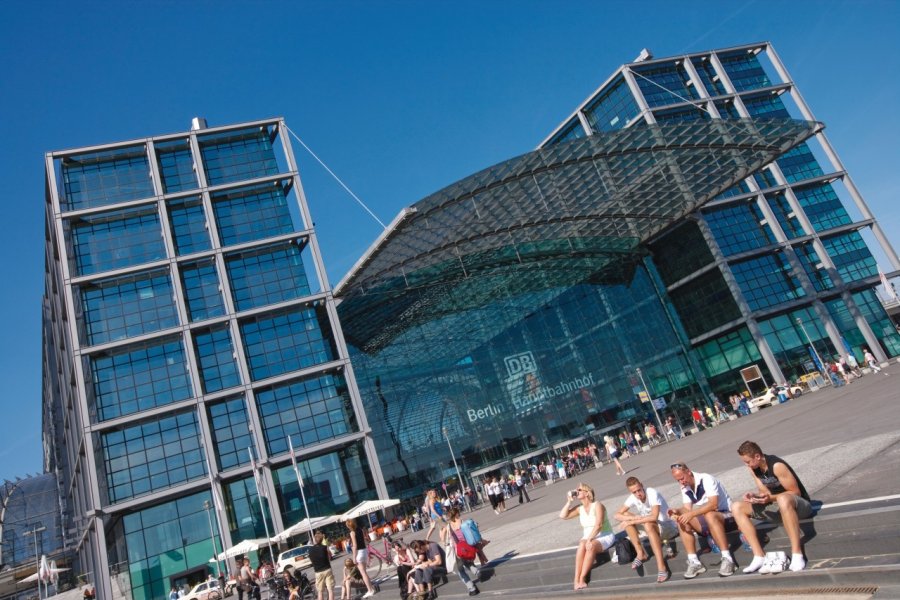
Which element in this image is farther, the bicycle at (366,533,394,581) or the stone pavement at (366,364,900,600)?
the bicycle at (366,533,394,581)

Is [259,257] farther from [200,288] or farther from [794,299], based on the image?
[794,299]

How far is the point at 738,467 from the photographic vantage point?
478 inches

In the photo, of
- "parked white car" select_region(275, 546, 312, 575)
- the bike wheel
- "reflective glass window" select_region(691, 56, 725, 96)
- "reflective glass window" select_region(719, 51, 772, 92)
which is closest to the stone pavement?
the bike wheel

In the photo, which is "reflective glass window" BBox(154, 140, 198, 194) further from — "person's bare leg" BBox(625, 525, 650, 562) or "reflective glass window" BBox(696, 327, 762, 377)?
"reflective glass window" BBox(696, 327, 762, 377)

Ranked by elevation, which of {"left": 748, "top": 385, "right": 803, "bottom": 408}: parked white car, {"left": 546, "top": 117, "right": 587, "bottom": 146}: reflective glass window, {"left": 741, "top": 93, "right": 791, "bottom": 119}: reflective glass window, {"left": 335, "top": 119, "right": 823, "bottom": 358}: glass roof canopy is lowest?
{"left": 748, "top": 385, "right": 803, "bottom": 408}: parked white car

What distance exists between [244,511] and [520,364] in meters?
23.8

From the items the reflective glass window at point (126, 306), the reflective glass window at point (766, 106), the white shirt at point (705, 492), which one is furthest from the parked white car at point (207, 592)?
the reflective glass window at point (766, 106)

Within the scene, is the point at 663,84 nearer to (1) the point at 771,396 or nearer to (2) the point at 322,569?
(1) the point at 771,396

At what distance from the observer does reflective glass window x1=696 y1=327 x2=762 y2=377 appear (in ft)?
166

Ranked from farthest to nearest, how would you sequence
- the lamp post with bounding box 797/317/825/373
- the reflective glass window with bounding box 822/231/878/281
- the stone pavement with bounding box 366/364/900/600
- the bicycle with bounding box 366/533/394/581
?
the reflective glass window with bounding box 822/231/878/281 < the lamp post with bounding box 797/317/825/373 < the bicycle with bounding box 366/533/394/581 < the stone pavement with bounding box 366/364/900/600

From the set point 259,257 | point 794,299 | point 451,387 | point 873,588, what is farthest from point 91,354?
point 794,299

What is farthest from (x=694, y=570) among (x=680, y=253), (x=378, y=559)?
(x=680, y=253)

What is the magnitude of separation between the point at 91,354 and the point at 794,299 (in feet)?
188

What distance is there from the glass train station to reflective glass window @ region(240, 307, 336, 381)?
11.8ft
